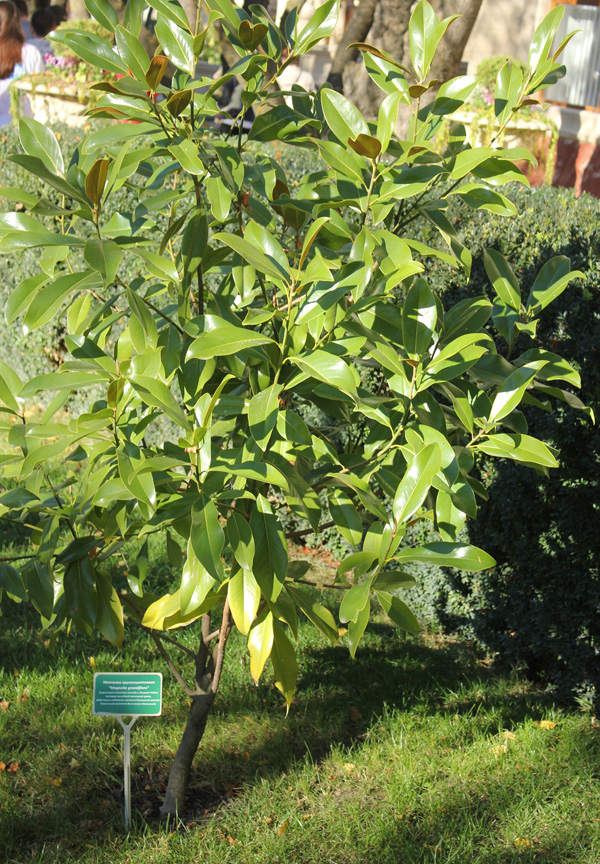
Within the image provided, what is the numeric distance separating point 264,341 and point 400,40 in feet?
27.3

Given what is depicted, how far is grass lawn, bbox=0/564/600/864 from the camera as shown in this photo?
7.90 ft

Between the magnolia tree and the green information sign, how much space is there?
12.9 inches

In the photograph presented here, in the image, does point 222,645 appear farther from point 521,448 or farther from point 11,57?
point 11,57

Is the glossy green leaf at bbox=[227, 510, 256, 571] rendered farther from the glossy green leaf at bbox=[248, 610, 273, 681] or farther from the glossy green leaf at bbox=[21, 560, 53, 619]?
the glossy green leaf at bbox=[21, 560, 53, 619]

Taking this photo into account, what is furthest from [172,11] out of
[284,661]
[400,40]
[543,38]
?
[400,40]

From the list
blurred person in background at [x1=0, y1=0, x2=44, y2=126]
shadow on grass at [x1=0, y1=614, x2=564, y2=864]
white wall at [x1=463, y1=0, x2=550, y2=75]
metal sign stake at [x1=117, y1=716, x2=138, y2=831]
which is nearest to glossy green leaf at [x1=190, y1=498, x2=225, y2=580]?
metal sign stake at [x1=117, y1=716, x2=138, y2=831]

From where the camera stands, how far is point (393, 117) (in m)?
1.72

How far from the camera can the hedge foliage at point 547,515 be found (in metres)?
3.20

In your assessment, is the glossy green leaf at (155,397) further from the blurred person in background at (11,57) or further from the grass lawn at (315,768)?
the blurred person in background at (11,57)

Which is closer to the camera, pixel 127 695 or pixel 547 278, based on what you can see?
pixel 547 278

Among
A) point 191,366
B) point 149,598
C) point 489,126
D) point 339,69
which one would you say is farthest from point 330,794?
point 339,69

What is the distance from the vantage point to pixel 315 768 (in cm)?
277

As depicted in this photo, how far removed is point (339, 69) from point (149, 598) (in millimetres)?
11092

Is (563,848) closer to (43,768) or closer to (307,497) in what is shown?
(307,497)
